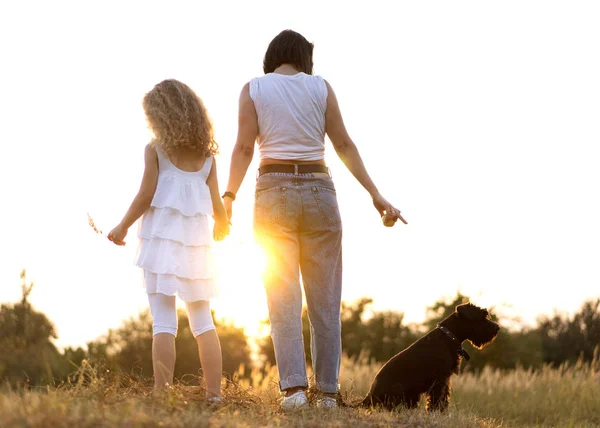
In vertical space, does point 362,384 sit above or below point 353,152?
below

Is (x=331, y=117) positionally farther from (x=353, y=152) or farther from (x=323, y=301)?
(x=323, y=301)

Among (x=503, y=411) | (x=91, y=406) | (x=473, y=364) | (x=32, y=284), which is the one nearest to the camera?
(x=91, y=406)

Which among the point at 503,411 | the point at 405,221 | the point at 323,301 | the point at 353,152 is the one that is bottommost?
the point at 503,411

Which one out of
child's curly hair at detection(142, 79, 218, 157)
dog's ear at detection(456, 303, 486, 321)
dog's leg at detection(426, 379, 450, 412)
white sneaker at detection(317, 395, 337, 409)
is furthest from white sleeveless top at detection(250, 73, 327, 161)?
dog's leg at detection(426, 379, 450, 412)

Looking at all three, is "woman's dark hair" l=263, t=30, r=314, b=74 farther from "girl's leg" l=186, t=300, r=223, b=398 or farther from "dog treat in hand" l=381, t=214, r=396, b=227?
"girl's leg" l=186, t=300, r=223, b=398

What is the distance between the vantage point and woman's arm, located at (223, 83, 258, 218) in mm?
6234

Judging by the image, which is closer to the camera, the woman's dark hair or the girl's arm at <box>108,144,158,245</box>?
the girl's arm at <box>108,144,158,245</box>

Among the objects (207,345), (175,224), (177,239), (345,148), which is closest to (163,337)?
(207,345)

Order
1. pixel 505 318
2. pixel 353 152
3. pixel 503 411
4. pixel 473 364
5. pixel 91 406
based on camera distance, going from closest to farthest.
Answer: pixel 91 406
pixel 353 152
pixel 503 411
pixel 505 318
pixel 473 364

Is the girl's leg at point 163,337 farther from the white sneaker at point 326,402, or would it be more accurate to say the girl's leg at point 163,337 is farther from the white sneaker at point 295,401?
the white sneaker at point 326,402

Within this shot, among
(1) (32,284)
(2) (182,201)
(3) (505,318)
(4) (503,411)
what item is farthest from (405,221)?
(3) (505,318)

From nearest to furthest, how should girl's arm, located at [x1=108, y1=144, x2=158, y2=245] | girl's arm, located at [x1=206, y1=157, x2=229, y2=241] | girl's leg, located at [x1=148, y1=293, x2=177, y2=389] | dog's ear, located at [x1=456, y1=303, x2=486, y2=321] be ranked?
1. girl's leg, located at [x1=148, y1=293, x2=177, y2=389]
2. girl's arm, located at [x1=108, y1=144, x2=158, y2=245]
3. girl's arm, located at [x1=206, y1=157, x2=229, y2=241]
4. dog's ear, located at [x1=456, y1=303, x2=486, y2=321]

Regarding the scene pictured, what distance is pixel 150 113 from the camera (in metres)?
6.23

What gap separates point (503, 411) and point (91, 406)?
5665 millimetres
